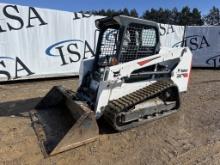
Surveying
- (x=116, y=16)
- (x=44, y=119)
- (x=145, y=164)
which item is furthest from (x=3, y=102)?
(x=145, y=164)

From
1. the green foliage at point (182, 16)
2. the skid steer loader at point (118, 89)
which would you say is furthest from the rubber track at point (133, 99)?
the green foliage at point (182, 16)

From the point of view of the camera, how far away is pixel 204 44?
1373 cm

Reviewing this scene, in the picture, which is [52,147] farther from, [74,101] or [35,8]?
[35,8]

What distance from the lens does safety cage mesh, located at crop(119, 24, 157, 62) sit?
15.5 feet

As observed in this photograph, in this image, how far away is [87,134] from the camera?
3.98 meters

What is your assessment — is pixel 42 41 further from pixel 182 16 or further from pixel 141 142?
pixel 182 16

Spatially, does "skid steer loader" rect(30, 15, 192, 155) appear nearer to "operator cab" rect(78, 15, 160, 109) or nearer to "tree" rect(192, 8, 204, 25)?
"operator cab" rect(78, 15, 160, 109)

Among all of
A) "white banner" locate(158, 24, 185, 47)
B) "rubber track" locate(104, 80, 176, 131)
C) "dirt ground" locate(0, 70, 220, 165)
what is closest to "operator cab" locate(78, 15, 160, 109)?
"rubber track" locate(104, 80, 176, 131)

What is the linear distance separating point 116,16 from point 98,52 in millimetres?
992

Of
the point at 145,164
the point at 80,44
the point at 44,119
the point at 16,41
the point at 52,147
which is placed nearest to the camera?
the point at 145,164

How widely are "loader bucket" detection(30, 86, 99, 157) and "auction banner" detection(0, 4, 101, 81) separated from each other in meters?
4.14

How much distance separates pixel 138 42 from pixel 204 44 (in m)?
10.2

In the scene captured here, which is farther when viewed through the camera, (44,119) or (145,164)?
(44,119)

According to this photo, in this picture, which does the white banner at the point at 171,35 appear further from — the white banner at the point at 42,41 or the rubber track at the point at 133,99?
the rubber track at the point at 133,99
